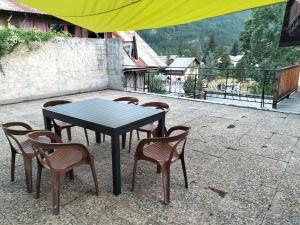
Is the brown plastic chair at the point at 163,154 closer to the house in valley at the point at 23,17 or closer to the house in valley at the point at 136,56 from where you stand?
the house in valley at the point at 136,56

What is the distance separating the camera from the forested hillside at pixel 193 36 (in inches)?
1757

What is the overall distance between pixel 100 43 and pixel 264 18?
13983mm

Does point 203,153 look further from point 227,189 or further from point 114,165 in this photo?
point 114,165

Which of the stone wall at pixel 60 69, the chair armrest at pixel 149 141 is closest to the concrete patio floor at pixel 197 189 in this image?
the chair armrest at pixel 149 141

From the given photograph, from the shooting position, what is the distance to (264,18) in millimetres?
16812

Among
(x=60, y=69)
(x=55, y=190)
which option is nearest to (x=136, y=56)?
(x=60, y=69)

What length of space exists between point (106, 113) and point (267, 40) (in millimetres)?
17606

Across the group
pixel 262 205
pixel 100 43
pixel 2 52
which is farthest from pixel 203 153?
pixel 100 43

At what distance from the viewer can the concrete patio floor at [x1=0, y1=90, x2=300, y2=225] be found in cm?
201

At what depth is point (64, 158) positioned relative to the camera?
2.24 meters

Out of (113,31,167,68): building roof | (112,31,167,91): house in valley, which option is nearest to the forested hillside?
(113,31,167,68): building roof

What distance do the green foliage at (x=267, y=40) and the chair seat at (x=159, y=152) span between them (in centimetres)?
1657

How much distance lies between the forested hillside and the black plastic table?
42.4 m

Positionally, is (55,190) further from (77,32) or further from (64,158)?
(77,32)
